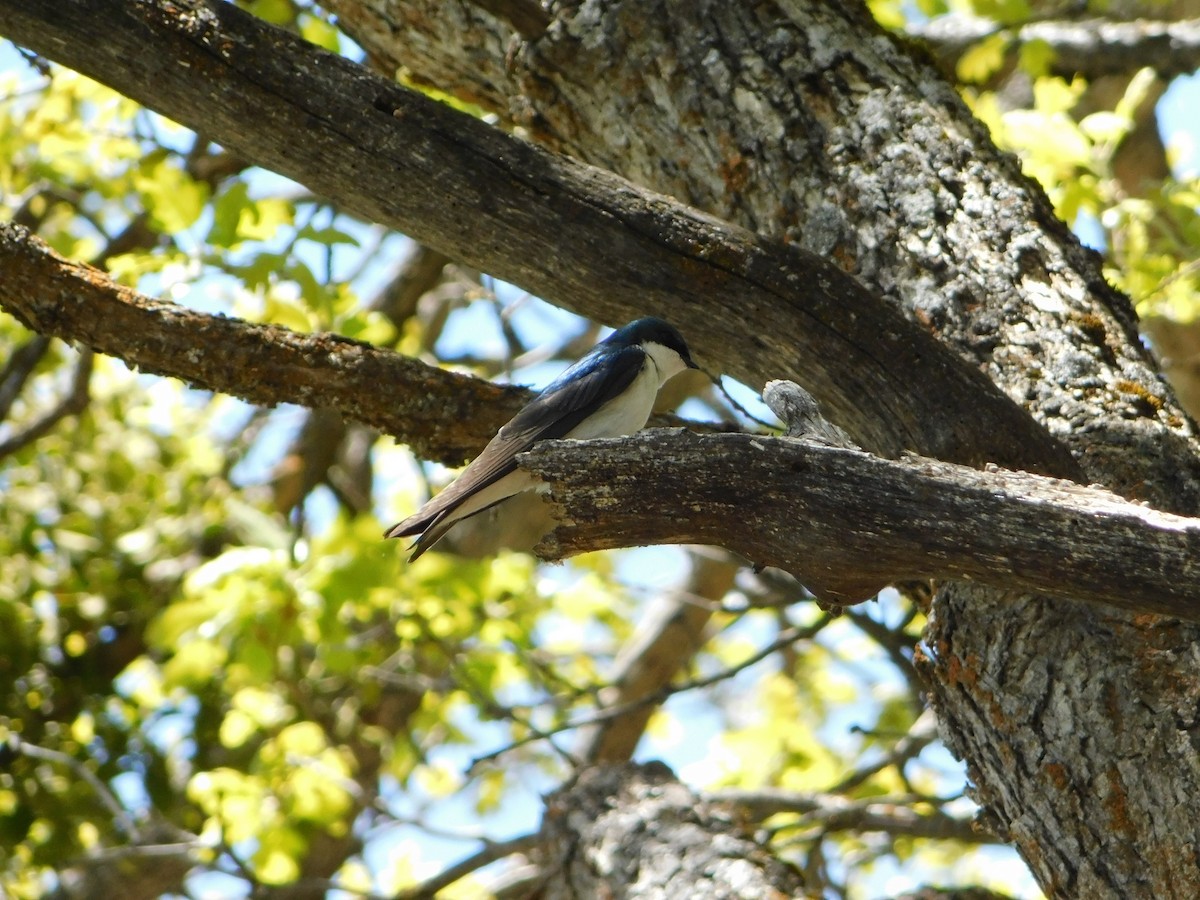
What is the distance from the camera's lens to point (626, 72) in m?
3.13

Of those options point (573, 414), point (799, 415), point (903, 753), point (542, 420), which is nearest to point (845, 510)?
point (799, 415)

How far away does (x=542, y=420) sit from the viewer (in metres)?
2.94

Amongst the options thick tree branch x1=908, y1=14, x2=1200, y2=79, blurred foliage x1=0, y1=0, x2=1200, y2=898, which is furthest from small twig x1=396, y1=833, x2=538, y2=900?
thick tree branch x1=908, y1=14, x2=1200, y2=79

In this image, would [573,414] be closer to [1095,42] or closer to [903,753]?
[903,753]

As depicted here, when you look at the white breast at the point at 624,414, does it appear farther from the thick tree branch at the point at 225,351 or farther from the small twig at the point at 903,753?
the small twig at the point at 903,753

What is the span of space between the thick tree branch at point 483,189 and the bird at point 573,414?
8.6 inches

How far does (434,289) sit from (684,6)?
466cm

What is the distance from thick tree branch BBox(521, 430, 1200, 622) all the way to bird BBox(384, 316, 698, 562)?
81 cm

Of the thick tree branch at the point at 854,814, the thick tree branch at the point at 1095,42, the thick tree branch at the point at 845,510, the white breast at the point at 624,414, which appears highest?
the thick tree branch at the point at 1095,42

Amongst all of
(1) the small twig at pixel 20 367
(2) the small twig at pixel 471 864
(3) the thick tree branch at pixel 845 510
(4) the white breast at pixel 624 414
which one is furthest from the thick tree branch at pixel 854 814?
(1) the small twig at pixel 20 367

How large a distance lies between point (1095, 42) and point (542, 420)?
360 cm

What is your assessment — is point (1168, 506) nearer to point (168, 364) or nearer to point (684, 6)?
point (684, 6)

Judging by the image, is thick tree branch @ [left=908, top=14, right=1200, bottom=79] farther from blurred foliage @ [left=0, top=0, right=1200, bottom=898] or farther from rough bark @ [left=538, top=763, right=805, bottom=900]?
rough bark @ [left=538, top=763, right=805, bottom=900]

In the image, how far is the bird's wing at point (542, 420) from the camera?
2.78 metres
